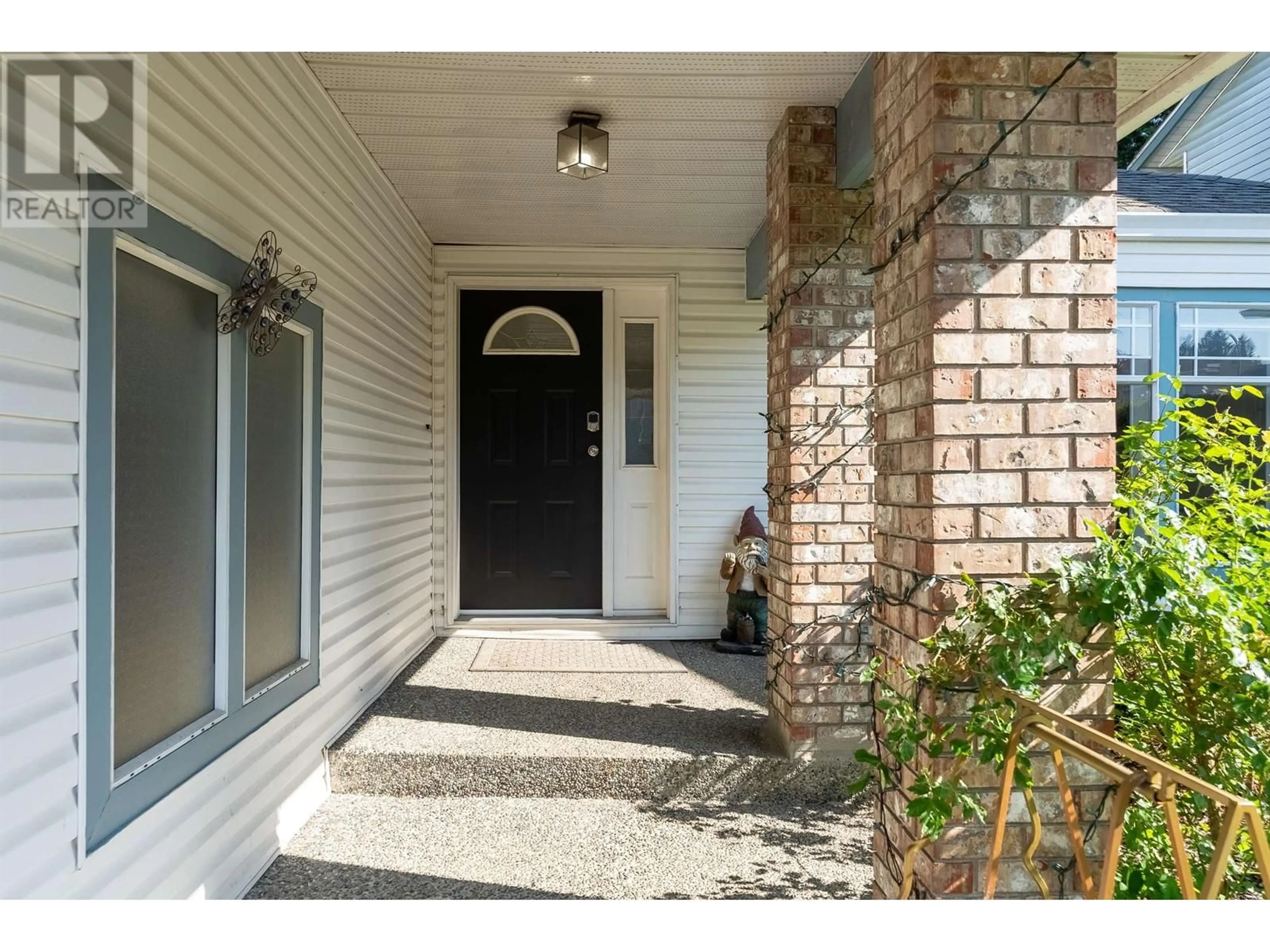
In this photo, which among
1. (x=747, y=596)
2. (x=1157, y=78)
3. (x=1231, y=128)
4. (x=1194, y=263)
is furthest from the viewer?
(x=1231, y=128)

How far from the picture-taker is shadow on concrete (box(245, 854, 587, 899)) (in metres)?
2.15

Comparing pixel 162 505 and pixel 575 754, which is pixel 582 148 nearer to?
pixel 162 505

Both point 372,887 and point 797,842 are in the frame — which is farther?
point 797,842

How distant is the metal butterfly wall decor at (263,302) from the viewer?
2.10 meters

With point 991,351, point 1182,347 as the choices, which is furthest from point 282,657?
point 1182,347

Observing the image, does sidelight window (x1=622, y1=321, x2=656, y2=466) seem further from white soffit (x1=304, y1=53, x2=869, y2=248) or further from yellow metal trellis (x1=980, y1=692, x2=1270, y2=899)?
yellow metal trellis (x1=980, y1=692, x2=1270, y2=899)

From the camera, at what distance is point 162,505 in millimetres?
1815

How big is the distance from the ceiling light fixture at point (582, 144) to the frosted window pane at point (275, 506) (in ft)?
4.01

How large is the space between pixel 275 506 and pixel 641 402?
9.24ft

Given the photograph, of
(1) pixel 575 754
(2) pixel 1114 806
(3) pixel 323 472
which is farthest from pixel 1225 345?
(3) pixel 323 472

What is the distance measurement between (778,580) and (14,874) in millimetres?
2330

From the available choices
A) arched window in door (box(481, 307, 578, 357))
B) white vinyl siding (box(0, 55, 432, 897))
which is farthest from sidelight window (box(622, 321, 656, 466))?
white vinyl siding (box(0, 55, 432, 897))

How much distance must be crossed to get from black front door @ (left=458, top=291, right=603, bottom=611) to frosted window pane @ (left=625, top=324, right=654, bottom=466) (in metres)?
0.20
